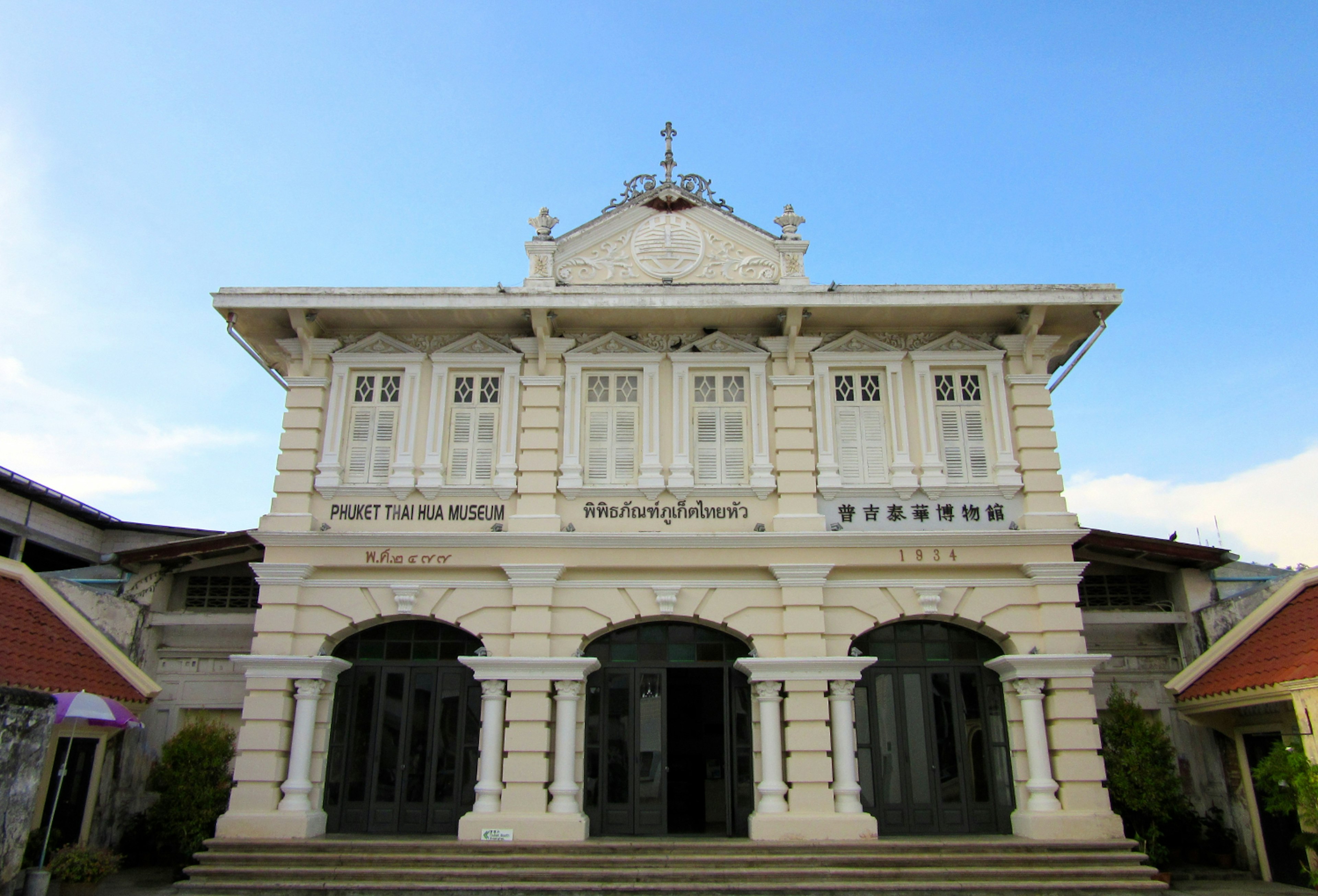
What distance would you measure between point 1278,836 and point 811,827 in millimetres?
6425

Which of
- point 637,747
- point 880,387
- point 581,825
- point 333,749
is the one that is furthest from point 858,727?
point 333,749

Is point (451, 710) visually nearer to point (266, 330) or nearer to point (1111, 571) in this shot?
point (266, 330)

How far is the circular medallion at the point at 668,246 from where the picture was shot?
44.4ft

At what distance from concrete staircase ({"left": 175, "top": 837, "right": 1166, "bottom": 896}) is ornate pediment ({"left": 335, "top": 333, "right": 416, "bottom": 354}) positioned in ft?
21.9

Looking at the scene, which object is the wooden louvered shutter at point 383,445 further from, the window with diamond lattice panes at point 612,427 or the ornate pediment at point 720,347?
the ornate pediment at point 720,347

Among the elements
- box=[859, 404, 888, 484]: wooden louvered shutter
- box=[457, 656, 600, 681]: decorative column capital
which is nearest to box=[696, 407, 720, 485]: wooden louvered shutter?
box=[859, 404, 888, 484]: wooden louvered shutter

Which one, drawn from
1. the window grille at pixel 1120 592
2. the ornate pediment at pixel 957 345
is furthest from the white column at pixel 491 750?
the window grille at pixel 1120 592

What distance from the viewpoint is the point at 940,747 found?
12266mm

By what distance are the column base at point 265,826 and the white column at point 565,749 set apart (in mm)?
3128

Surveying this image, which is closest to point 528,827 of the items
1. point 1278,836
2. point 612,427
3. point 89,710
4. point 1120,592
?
point 89,710

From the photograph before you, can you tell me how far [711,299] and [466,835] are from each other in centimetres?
778

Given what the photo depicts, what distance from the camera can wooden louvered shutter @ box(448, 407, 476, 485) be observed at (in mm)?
12852

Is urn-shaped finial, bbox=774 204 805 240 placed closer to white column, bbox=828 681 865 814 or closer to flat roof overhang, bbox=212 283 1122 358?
flat roof overhang, bbox=212 283 1122 358

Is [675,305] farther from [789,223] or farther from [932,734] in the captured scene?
[932,734]
